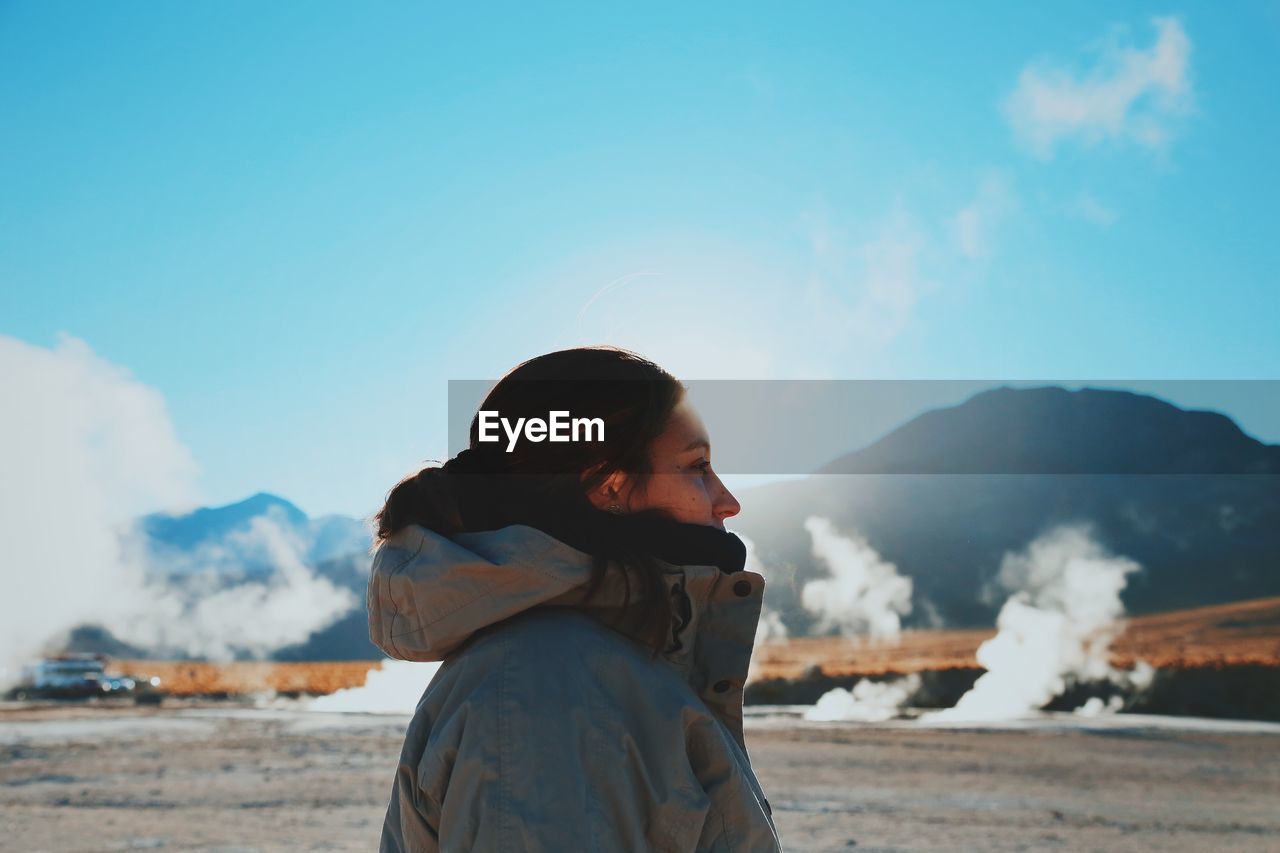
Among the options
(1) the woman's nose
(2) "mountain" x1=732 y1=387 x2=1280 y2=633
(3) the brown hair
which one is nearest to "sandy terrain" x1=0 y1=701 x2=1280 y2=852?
(1) the woman's nose

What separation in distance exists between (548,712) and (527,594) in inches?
7.1

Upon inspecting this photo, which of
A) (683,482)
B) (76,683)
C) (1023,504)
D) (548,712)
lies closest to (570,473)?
(683,482)

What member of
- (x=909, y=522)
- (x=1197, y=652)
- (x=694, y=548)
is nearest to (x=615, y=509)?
(x=694, y=548)

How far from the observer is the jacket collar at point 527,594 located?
1616 millimetres

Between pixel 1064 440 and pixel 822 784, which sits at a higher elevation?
pixel 1064 440

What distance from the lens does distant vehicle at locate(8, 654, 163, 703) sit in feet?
103

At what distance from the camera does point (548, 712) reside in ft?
4.95

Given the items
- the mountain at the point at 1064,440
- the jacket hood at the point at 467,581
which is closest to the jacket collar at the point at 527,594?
the jacket hood at the point at 467,581

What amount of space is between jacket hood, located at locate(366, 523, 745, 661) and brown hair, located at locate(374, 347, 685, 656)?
3 centimetres

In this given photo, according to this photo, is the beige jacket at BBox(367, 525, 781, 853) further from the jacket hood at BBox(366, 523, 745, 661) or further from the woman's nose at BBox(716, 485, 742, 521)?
the woman's nose at BBox(716, 485, 742, 521)

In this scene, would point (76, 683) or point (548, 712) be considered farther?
point (76, 683)

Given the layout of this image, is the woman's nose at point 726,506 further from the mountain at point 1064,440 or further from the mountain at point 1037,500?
the mountain at point 1064,440

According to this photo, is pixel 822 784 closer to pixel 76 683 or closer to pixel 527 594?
pixel 527 594

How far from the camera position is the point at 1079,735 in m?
18.7
